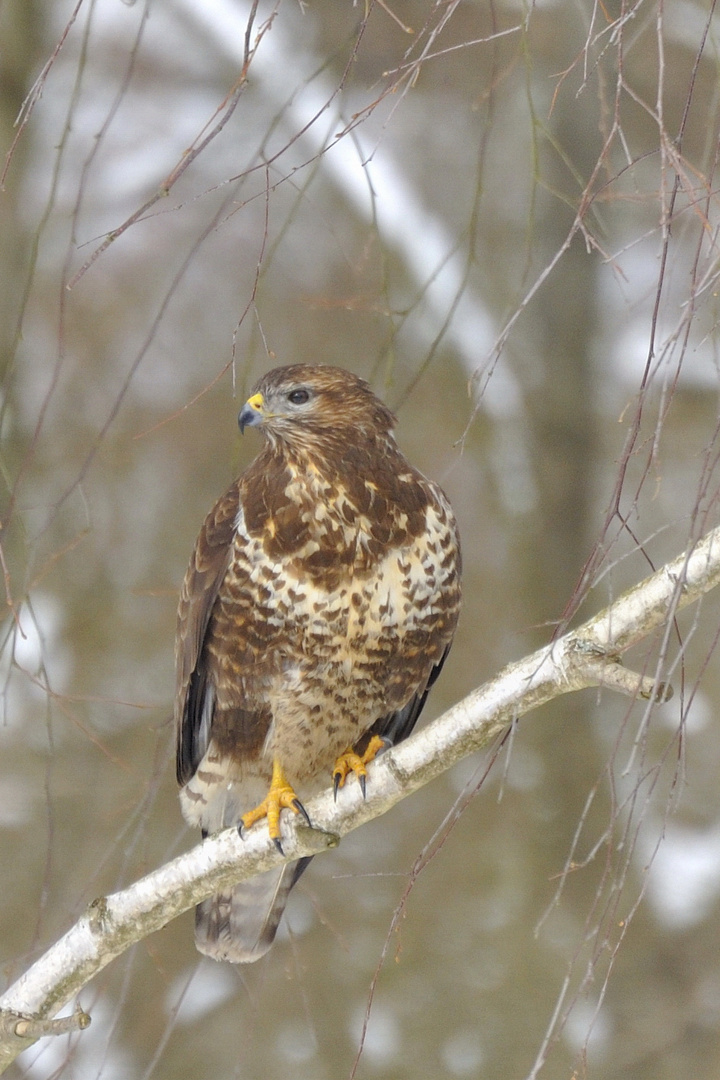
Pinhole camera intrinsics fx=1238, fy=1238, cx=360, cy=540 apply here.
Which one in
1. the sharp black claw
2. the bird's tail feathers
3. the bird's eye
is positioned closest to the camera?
the sharp black claw

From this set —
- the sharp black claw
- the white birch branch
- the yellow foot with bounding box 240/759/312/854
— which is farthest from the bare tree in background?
the white birch branch

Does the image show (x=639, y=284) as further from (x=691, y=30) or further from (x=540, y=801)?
(x=540, y=801)

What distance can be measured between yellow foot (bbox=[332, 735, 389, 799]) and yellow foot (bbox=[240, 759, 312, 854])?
0.55 feet

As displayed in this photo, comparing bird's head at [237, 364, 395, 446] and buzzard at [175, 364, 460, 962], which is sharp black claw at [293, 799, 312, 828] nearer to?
buzzard at [175, 364, 460, 962]

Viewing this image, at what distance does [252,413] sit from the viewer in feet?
9.64

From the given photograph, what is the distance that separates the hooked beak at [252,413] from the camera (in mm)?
2906

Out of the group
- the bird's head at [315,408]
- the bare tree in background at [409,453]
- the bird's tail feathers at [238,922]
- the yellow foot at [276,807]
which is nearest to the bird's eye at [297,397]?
the bird's head at [315,408]

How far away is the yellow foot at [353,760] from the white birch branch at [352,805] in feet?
1.31

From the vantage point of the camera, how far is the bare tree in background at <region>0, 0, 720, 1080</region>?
525 cm

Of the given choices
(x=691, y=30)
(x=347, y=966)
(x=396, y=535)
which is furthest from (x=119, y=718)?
(x=691, y=30)

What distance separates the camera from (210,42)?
219 inches

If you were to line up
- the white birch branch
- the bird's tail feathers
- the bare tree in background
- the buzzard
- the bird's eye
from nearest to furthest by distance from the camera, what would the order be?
the white birch branch
the buzzard
the bird's eye
the bird's tail feathers
the bare tree in background

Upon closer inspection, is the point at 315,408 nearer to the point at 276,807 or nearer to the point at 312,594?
the point at 312,594

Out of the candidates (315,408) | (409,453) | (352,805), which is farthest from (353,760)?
(409,453)
